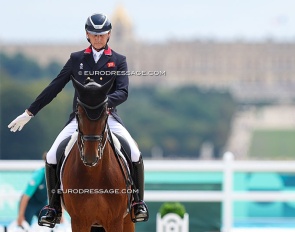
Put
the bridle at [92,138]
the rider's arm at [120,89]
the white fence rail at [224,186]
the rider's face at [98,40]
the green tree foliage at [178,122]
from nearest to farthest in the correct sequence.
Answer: the bridle at [92,138] < the rider's arm at [120,89] < the rider's face at [98,40] < the white fence rail at [224,186] < the green tree foliage at [178,122]

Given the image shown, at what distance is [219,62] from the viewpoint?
13412cm

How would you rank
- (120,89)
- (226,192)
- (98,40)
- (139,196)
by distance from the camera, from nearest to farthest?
(120,89) < (98,40) < (139,196) < (226,192)

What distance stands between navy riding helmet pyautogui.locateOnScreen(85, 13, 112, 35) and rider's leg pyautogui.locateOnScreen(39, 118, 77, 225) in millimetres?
704

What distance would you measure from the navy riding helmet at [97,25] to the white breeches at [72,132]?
66 cm

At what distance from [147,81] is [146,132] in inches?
757

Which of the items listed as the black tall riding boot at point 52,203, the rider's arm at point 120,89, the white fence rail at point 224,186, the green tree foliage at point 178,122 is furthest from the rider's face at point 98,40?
the green tree foliage at point 178,122

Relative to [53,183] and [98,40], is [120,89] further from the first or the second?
[53,183]

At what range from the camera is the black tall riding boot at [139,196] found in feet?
23.0

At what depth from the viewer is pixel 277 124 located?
121m

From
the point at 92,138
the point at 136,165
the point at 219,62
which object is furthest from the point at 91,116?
the point at 219,62

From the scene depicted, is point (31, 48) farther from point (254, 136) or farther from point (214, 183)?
point (214, 183)

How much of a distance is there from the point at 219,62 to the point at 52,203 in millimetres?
127795

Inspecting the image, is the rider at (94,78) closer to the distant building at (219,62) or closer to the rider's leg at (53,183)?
the rider's leg at (53,183)

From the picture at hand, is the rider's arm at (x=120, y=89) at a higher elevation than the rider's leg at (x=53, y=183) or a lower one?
higher
